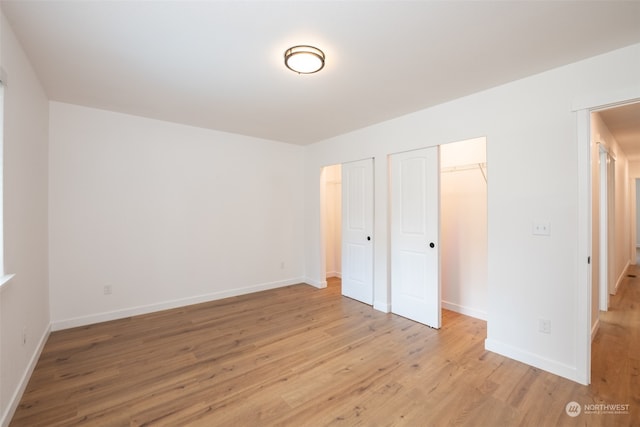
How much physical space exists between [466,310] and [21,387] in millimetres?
4442

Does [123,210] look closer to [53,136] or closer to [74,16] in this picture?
[53,136]

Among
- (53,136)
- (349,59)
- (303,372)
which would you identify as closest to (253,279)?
(303,372)

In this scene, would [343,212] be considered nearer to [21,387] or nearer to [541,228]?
[541,228]

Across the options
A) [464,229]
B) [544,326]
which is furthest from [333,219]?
[544,326]

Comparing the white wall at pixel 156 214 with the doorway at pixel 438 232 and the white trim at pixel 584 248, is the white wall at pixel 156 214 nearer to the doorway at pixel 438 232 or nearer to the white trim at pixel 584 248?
the doorway at pixel 438 232

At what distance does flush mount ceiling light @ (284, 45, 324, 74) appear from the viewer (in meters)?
2.01

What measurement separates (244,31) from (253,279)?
12.1 ft

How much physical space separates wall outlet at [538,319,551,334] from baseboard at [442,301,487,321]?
107cm

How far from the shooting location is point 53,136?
10.2ft

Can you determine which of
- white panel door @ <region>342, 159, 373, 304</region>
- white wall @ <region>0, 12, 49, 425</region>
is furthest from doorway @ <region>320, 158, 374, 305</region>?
white wall @ <region>0, 12, 49, 425</region>

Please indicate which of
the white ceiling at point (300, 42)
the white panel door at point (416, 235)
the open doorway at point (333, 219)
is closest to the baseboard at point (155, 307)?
the open doorway at point (333, 219)

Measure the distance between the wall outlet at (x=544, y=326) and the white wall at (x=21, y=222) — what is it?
3.93 m

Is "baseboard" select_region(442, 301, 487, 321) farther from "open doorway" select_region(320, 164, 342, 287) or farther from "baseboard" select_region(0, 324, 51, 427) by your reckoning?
"baseboard" select_region(0, 324, 51, 427)

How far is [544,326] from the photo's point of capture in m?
2.37
